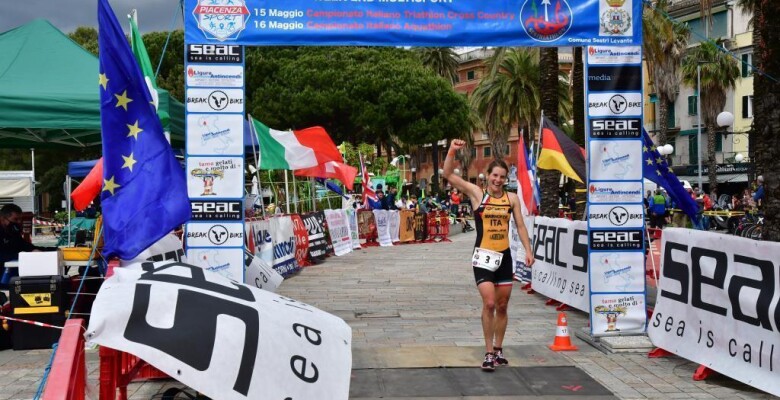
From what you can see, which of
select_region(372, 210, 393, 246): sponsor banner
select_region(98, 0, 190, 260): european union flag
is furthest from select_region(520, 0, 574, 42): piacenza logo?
select_region(372, 210, 393, 246): sponsor banner

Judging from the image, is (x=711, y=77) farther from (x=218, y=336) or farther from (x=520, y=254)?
(x=218, y=336)

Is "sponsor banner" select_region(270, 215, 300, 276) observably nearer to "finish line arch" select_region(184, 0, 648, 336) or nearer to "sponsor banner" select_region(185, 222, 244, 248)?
"sponsor banner" select_region(185, 222, 244, 248)

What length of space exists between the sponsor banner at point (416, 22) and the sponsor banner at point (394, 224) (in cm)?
2065

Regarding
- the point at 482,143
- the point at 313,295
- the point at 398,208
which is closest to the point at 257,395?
the point at 313,295

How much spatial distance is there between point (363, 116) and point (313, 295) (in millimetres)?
34719

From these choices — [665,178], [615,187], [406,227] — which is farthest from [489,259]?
[406,227]

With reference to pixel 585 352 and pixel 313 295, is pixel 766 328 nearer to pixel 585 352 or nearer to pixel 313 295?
pixel 585 352

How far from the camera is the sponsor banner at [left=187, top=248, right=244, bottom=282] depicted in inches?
324

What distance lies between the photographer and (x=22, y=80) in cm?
988

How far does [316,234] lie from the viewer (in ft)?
71.6

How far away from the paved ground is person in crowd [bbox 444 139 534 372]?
0.38 metres

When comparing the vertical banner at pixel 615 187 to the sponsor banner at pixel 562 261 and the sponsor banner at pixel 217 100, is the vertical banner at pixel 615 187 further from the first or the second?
the sponsor banner at pixel 217 100

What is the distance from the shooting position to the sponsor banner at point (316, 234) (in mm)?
21080

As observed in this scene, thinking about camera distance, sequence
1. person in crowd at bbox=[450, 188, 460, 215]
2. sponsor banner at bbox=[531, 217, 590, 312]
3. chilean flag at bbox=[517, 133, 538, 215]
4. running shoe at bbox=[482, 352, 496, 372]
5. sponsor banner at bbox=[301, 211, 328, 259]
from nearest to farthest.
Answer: running shoe at bbox=[482, 352, 496, 372]
sponsor banner at bbox=[531, 217, 590, 312]
chilean flag at bbox=[517, 133, 538, 215]
sponsor banner at bbox=[301, 211, 328, 259]
person in crowd at bbox=[450, 188, 460, 215]
